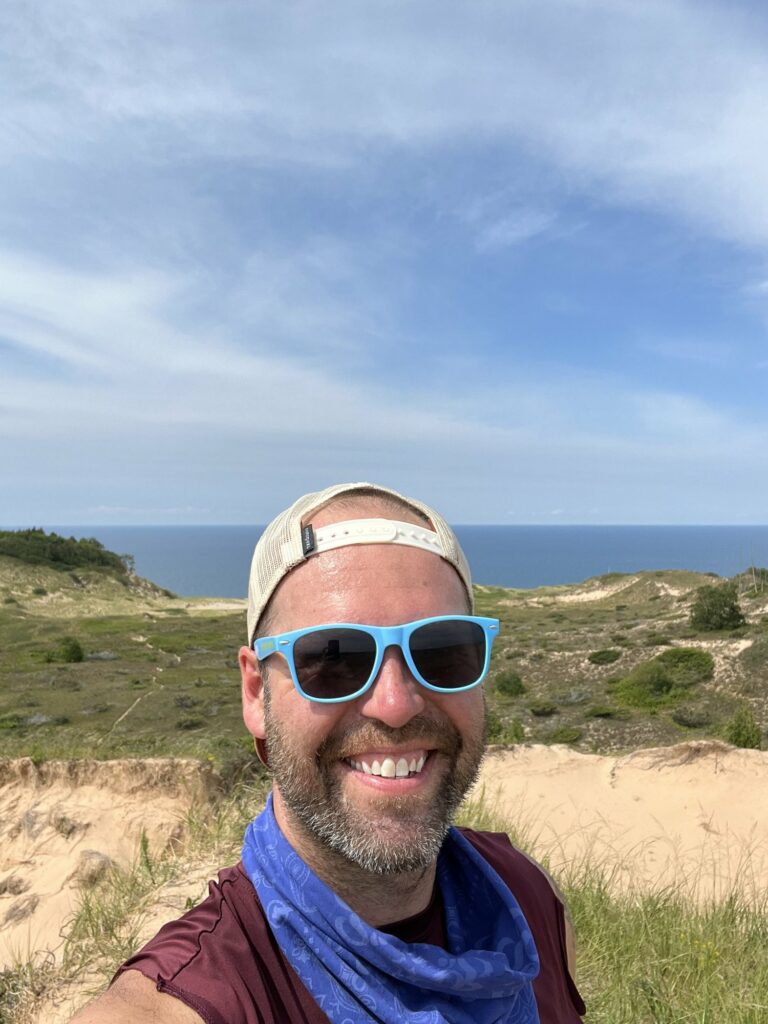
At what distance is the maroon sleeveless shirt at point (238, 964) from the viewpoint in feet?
4.51

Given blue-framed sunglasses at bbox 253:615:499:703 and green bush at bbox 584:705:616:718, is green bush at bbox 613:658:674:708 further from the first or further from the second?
blue-framed sunglasses at bbox 253:615:499:703

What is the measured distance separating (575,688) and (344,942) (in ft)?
80.0

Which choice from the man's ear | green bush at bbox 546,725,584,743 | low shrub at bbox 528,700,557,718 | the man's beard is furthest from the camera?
low shrub at bbox 528,700,557,718

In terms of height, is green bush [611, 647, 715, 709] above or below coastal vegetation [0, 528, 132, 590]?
below

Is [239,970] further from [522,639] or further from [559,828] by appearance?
[522,639]

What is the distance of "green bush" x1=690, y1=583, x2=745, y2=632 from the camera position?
2823 centimetres

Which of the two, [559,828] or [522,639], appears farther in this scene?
[522,639]

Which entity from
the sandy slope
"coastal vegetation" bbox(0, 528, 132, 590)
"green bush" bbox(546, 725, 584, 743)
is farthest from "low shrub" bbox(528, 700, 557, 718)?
"coastal vegetation" bbox(0, 528, 132, 590)

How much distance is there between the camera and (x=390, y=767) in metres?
1.68

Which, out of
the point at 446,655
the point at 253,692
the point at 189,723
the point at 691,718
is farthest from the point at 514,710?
the point at 446,655

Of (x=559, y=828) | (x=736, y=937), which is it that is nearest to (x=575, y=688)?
(x=559, y=828)

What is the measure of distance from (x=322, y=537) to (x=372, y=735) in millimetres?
561

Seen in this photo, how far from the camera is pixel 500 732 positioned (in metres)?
18.7

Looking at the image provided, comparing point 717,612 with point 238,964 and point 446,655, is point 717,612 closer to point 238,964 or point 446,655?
point 446,655
